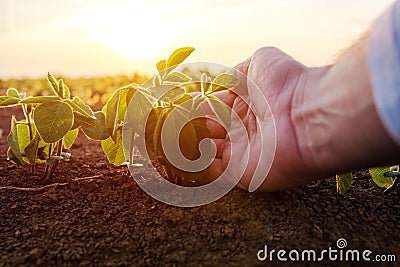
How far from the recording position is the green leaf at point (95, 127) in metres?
1.37

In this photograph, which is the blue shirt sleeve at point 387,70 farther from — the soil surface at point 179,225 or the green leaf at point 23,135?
the green leaf at point 23,135

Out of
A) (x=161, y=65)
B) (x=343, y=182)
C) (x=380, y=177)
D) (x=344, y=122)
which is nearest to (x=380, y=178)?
(x=380, y=177)

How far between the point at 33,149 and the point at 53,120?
0.63ft

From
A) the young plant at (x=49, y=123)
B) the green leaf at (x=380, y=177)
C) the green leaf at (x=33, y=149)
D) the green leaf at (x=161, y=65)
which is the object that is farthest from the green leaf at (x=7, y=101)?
the green leaf at (x=380, y=177)

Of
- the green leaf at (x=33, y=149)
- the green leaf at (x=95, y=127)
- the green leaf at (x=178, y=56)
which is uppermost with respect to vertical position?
the green leaf at (x=178, y=56)

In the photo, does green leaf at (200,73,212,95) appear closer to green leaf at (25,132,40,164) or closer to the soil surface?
the soil surface

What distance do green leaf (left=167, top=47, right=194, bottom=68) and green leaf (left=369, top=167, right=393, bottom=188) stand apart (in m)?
0.63

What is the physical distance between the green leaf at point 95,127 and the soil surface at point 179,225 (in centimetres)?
18

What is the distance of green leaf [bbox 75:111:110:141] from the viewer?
137 cm

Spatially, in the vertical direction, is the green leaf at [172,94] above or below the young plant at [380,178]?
above

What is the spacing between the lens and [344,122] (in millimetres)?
997

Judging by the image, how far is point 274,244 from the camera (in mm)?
1145

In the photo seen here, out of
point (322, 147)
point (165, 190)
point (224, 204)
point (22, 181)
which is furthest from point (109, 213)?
point (322, 147)

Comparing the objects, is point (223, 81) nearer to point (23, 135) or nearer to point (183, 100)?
point (183, 100)
